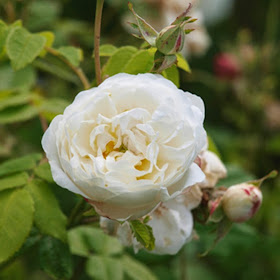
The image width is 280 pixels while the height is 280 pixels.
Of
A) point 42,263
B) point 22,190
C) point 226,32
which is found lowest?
point 226,32

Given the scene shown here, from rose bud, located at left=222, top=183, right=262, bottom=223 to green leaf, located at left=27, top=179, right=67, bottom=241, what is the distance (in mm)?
241

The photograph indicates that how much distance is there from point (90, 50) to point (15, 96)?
2.42 feet

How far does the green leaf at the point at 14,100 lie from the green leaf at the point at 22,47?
0.79 feet

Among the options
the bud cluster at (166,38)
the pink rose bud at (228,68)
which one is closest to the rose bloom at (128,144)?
the bud cluster at (166,38)

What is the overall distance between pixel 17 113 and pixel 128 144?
1.44ft

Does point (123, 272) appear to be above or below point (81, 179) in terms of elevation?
below

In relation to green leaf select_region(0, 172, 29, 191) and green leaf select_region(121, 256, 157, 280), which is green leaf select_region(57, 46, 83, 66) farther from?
green leaf select_region(121, 256, 157, 280)

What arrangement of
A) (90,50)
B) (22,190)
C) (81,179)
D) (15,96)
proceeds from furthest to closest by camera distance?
(90,50) < (15,96) < (22,190) < (81,179)

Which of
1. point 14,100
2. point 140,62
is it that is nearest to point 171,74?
point 140,62

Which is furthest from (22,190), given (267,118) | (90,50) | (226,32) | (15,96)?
(226,32)

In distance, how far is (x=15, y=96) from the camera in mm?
968

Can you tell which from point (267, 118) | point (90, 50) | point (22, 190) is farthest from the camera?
point (267, 118)

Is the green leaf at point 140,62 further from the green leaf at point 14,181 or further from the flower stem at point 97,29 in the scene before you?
the green leaf at point 14,181

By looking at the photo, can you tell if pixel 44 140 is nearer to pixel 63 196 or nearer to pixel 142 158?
pixel 142 158
